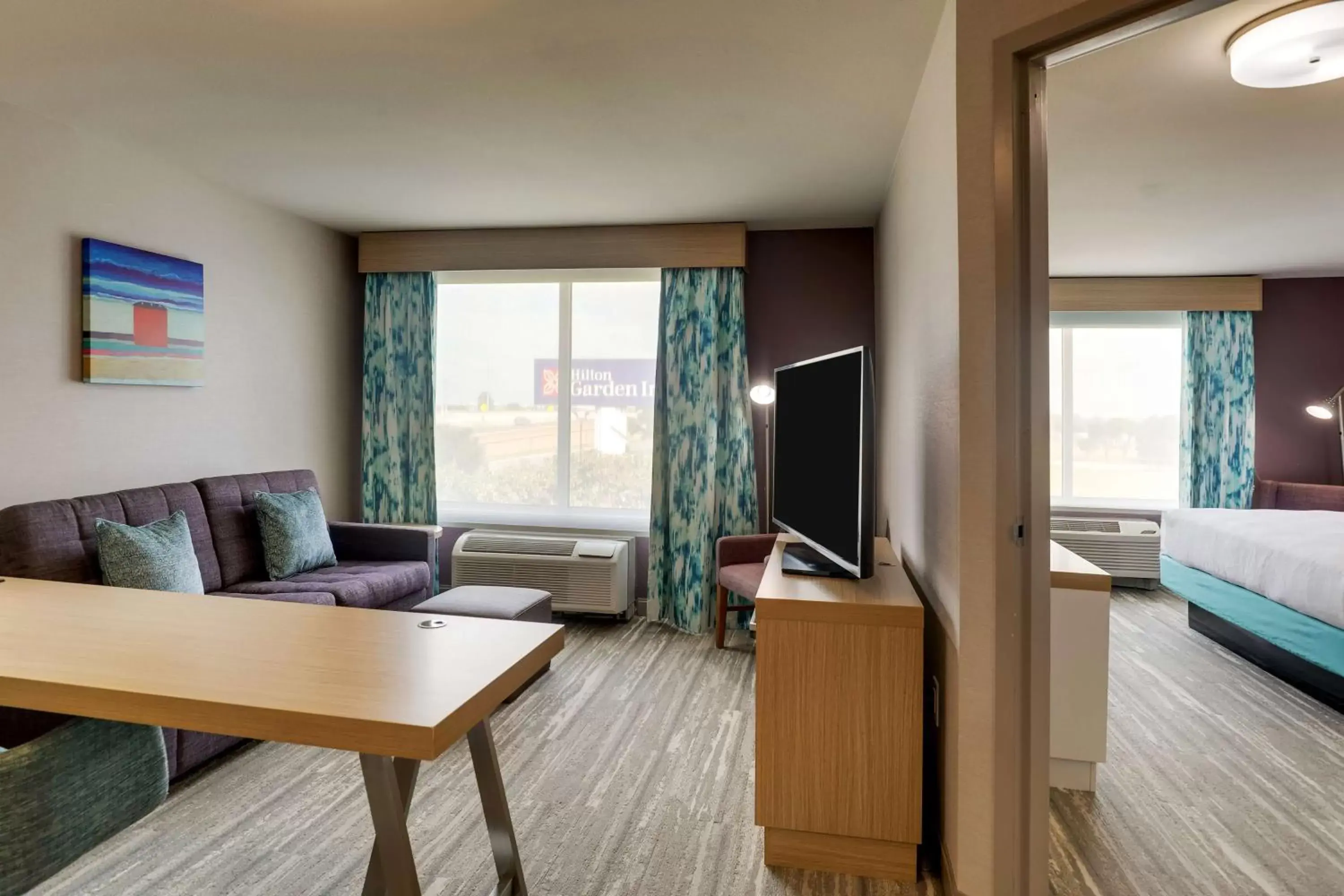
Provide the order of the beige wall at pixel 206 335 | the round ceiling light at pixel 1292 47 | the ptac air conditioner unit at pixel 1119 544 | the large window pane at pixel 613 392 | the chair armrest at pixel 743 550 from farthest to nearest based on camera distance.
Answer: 1. the ptac air conditioner unit at pixel 1119 544
2. the large window pane at pixel 613 392
3. the chair armrest at pixel 743 550
4. the beige wall at pixel 206 335
5. the round ceiling light at pixel 1292 47

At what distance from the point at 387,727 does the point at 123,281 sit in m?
3.16

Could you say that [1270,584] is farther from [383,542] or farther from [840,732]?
[383,542]

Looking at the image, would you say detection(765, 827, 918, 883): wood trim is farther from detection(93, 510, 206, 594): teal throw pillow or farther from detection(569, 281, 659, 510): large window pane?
detection(569, 281, 659, 510): large window pane

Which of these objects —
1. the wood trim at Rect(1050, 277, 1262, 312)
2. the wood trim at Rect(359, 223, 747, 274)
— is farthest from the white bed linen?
the wood trim at Rect(359, 223, 747, 274)

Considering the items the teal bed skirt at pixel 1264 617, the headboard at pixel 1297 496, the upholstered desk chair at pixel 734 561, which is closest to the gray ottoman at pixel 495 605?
the upholstered desk chair at pixel 734 561

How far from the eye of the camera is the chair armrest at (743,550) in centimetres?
403

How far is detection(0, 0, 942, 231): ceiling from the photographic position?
83.4 inches

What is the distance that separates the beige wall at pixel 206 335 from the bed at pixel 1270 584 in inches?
211

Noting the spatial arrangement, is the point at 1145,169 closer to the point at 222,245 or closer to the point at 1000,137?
the point at 1000,137

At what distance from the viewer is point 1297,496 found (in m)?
5.04

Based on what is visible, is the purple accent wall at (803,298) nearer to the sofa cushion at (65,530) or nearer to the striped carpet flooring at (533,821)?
the striped carpet flooring at (533,821)

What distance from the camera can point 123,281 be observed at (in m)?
3.20

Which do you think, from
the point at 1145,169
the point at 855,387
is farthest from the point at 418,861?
the point at 1145,169

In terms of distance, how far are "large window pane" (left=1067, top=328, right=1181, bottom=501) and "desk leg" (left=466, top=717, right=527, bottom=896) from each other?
17.6ft
